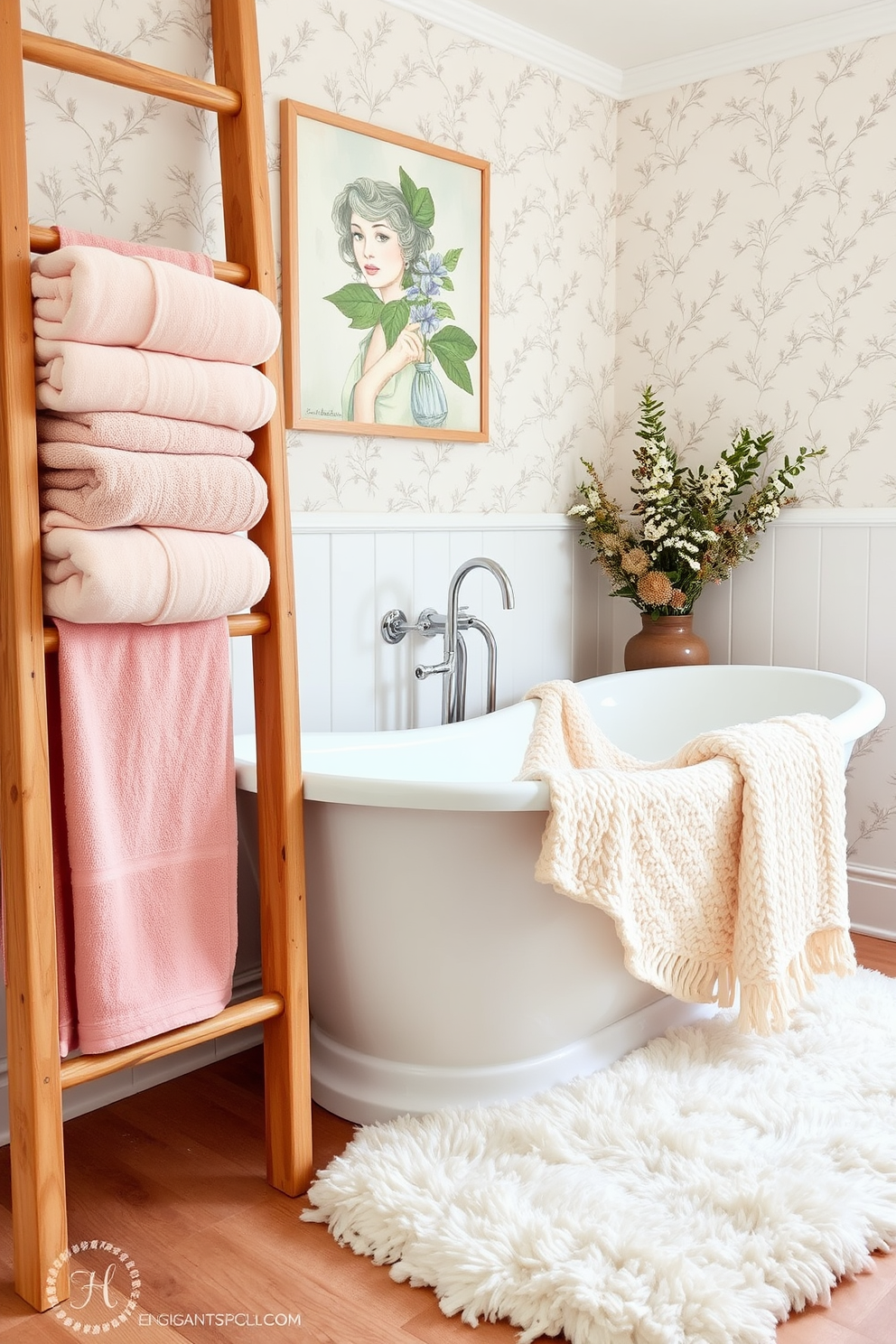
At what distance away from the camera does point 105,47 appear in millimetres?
2047

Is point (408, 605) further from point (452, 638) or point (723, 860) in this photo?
point (723, 860)

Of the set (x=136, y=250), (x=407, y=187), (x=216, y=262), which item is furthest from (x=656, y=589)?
(x=136, y=250)

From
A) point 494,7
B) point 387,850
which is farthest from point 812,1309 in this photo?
point 494,7

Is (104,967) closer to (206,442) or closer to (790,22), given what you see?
(206,442)

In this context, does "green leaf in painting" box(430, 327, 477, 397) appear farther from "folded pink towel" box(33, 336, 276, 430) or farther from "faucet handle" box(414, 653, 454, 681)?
"folded pink towel" box(33, 336, 276, 430)

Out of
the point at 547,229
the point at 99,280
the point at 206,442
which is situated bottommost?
the point at 206,442

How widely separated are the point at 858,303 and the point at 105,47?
184cm

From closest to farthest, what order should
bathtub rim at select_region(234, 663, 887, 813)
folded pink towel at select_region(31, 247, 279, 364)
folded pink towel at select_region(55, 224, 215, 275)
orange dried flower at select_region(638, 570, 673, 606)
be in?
folded pink towel at select_region(31, 247, 279, 364)
folded pink towel at select_region(55, 224, 215, 275)
bathtub rim at select_region(234, 663, 887, 813)
orange dried flower at select_region(638, 570, 673, 606)

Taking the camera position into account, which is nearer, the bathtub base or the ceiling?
the bathtub base

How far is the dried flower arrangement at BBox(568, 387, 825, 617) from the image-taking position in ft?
9.85

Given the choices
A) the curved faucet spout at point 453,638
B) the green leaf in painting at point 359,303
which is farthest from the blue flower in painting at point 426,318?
the curved faucet spout at point 453,638

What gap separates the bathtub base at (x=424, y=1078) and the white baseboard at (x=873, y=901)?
1.16 metres

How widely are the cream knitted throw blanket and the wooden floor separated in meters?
0.50

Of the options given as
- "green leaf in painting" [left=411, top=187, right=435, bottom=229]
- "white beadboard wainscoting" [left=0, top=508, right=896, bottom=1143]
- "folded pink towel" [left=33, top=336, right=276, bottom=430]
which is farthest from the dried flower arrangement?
"folded pink towel" [left=33, top=336, right=276, bottom=430]
